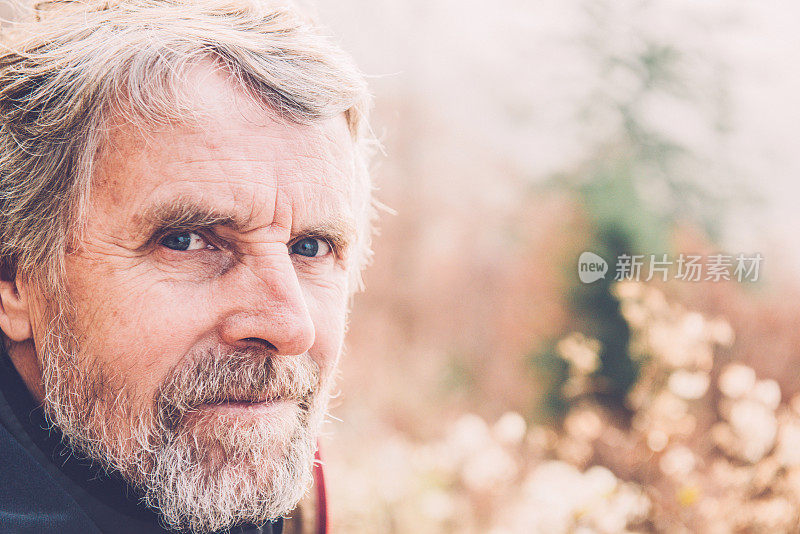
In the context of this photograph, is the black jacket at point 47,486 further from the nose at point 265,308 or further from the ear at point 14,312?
the nose at point 265,308

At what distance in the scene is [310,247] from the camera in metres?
1.57

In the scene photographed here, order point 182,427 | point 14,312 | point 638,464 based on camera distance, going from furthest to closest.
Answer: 1. point 638,464
2. point 14,312
3. point 182,427

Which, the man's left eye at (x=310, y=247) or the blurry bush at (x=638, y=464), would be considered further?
the blurry bush at (x=638, y=464)

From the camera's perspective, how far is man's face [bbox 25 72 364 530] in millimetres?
1346

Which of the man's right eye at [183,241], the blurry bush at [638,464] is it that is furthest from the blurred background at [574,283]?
the man's right eye at [183,241]

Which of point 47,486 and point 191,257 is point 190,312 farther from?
point 47,486

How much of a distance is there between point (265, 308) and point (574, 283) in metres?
3.57

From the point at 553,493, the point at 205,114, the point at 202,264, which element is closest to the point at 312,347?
the point at 202,264

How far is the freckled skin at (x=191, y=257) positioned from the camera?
1.34 m

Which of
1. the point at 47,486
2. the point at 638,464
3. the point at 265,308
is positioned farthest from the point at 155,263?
the point at 638,464

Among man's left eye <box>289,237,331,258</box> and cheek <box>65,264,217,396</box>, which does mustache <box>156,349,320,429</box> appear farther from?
man's left eye <box>289,237,331,258</box>

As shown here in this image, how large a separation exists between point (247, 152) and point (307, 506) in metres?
1.13

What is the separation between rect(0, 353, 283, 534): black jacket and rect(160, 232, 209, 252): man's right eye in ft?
1.48

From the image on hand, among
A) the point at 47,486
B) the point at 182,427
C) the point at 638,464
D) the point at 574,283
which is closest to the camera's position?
the point at 47,486
